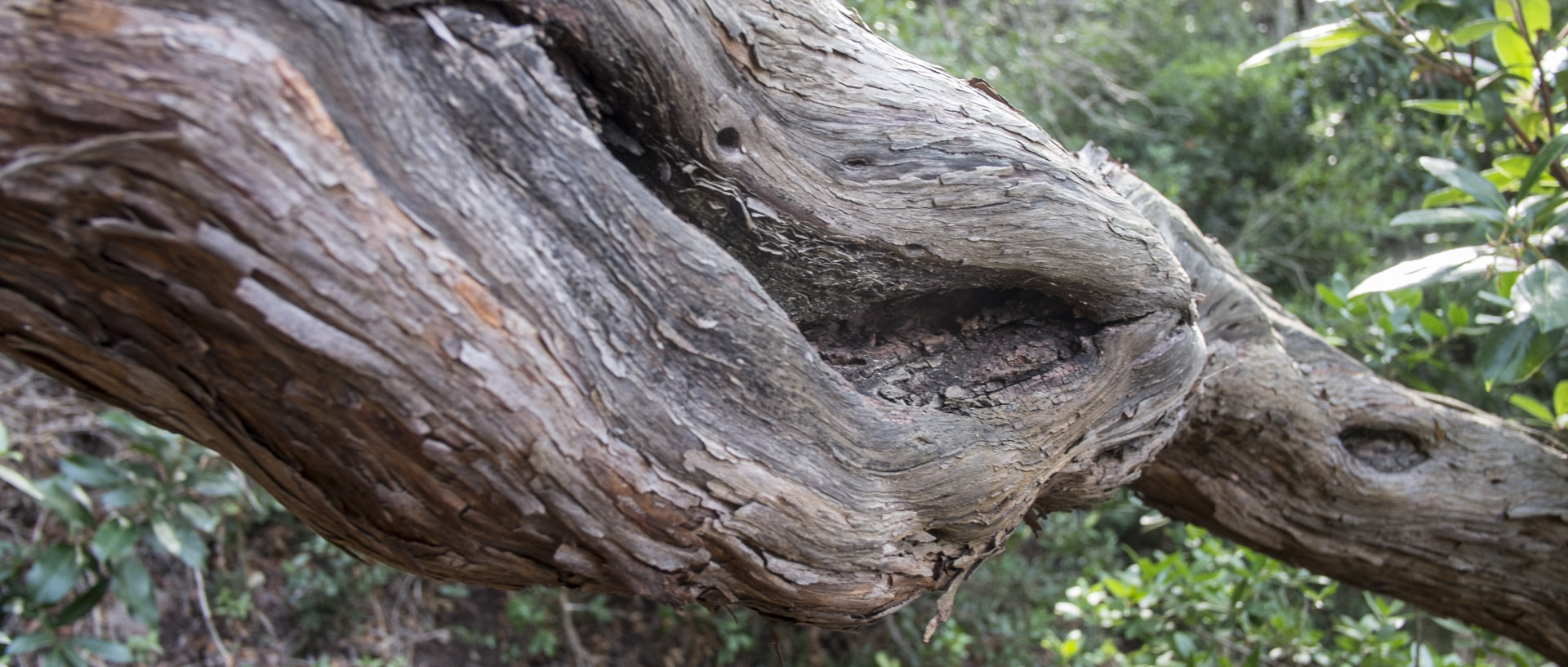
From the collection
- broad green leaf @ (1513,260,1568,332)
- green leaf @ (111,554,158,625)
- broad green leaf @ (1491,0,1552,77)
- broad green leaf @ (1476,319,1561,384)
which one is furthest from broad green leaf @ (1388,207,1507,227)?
green leaf @ (111,554,158,625)

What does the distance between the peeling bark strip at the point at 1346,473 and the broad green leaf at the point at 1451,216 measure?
36 cm

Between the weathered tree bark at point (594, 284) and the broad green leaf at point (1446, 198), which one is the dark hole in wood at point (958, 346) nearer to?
the weathered tree bark at point (594, 284)

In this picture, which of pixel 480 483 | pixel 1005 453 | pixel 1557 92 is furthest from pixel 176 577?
pixel 1557 92

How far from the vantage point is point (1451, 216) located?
2.18 meters

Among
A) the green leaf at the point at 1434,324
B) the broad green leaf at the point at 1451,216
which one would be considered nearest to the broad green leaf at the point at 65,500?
the broad green leaf at the point at 1451,216

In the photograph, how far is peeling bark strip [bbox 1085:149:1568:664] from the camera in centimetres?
201

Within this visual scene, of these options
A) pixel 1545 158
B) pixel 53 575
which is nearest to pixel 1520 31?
pixel 1545 158

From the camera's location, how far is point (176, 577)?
11.1ft

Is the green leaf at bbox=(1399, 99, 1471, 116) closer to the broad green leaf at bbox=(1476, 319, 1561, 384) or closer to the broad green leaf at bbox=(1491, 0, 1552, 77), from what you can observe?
the broad green leaf at bbox=(1491, 0, 1552, 77)

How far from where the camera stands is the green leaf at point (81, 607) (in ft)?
7.68

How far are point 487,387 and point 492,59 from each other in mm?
395

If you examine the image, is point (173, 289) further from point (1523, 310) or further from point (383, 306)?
point (1523, 310)

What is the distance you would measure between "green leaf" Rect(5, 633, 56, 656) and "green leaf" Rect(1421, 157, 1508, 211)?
12.0ft

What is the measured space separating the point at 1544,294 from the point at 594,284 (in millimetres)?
2028
